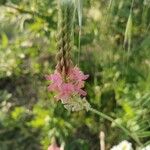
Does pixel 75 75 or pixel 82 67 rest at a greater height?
pixel 75 75

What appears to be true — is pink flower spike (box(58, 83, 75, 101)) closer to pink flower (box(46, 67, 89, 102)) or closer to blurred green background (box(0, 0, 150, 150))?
pink flower (box(46, 67, 89, 102))

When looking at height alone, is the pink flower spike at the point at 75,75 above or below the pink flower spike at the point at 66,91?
above

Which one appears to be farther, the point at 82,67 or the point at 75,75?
the point at 82,67

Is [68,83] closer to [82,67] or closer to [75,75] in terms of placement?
[75,75]

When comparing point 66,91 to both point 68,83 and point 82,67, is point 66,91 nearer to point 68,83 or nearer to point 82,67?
point 68,83

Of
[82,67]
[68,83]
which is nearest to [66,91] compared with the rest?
[68,83]

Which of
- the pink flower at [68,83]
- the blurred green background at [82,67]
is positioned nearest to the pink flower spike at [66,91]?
the pink flower at [68,83]

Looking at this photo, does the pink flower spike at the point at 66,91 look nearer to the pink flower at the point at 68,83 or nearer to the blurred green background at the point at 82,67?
the pink flower at the point at 68,83

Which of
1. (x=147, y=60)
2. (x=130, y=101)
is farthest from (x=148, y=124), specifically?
(x=147, y=60)

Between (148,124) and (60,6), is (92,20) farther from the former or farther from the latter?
(60,6)
